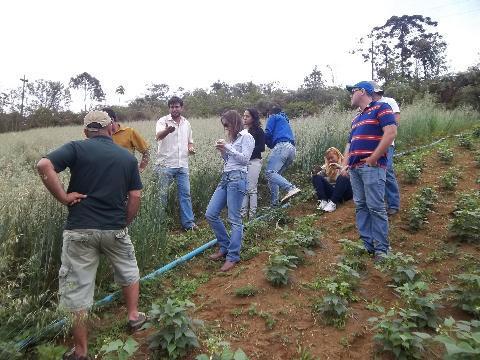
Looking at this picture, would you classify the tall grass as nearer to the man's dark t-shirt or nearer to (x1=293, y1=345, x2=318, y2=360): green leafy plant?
the man's dark t-shirt

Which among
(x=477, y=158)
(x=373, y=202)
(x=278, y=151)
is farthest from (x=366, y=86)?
(x=477, y=158)

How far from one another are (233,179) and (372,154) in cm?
143

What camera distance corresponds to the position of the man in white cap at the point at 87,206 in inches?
111

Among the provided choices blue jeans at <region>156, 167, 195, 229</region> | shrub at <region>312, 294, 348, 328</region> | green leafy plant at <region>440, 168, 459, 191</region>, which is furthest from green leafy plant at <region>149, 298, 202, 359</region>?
green leafy plant at <region>440, 168, 459, 191</region>

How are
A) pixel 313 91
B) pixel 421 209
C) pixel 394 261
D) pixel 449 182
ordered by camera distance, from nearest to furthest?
1. pixel 394 261
2. pixel 421 209
3. pixel 449 182
4. pixel 313 91

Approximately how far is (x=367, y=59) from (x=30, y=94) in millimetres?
29402

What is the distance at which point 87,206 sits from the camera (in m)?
2.92

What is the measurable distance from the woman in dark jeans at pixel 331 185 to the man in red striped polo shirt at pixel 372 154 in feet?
6.50

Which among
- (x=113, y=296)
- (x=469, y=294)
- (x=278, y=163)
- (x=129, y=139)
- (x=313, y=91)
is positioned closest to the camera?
(x=469, y=294)

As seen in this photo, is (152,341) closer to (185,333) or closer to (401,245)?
(185,333)

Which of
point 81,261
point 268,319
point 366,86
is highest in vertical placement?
point 366,86

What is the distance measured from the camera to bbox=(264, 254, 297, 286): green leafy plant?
12.3 ft

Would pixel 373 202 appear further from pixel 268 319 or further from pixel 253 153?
pixel 253 153

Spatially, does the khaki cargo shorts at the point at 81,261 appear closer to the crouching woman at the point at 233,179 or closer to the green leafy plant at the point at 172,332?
the green leafy plant at the point at 172,332
